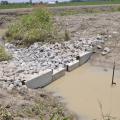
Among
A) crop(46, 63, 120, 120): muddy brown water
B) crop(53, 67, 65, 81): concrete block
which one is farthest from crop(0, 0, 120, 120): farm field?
crop(53, 67, 65, 81): concrete block

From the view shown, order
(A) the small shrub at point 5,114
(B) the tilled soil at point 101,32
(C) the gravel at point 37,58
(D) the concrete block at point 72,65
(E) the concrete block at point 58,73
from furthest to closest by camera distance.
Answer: (B) the tilled soil at point 101,32, (D) the concrete block at point 72,65, (E) the concrete block at point 58,73, (C) the gravel at point 37,58, (A) the small shrub at point 5,114

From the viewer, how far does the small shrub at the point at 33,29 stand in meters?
15.2

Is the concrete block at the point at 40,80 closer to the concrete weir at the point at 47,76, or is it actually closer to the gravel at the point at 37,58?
the concrete weir at the point at 47,76

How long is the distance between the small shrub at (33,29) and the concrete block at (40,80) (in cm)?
474

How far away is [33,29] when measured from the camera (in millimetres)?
15680

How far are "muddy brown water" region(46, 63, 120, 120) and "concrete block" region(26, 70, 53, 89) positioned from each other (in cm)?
18

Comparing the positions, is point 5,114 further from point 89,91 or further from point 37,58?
point 37,58

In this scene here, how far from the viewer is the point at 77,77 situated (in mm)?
11539

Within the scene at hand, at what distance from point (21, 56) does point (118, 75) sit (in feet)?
11.6

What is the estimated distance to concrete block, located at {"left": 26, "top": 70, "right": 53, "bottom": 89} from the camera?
387 inches

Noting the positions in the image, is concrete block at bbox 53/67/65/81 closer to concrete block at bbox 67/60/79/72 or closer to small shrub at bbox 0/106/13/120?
concrete block at bbox 67/60/79/72

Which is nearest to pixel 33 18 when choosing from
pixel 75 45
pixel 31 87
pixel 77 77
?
→ pixel 75 45

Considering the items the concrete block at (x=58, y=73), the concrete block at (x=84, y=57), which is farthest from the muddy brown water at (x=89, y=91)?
the concrete block at (x=84, y=57)

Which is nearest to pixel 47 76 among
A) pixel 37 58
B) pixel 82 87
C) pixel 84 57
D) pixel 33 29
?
pixel 82 87
